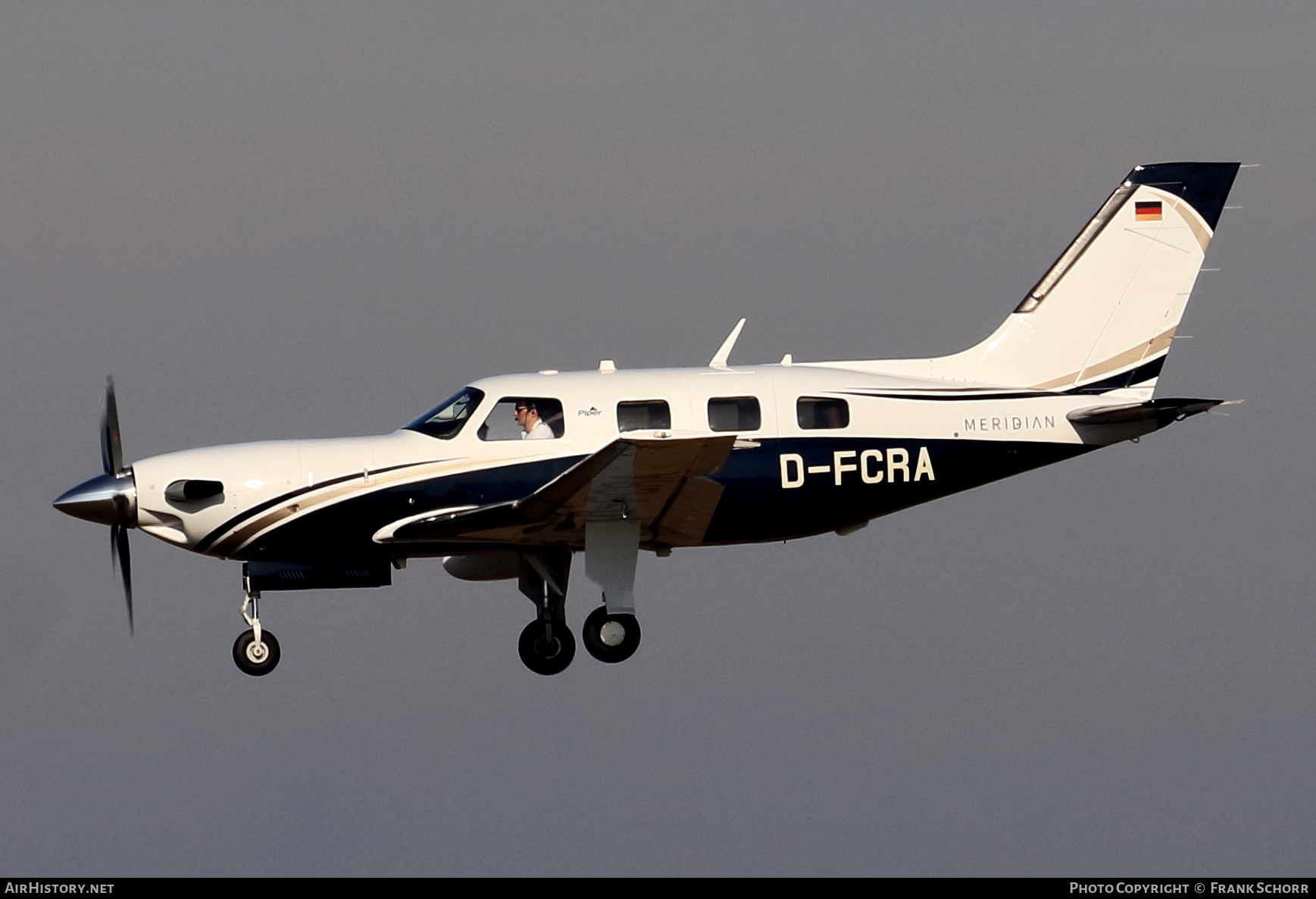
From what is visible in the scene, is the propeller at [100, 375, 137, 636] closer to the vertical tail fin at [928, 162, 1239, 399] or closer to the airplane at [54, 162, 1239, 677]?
the airplane at [54, 162, 1239, 677]

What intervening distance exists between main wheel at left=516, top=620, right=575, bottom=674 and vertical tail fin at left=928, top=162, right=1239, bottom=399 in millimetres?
6533

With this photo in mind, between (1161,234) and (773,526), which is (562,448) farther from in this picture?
(1161,234)

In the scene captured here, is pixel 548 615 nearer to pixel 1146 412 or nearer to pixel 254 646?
pixel 254 646

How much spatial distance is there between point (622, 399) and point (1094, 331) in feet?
22.8

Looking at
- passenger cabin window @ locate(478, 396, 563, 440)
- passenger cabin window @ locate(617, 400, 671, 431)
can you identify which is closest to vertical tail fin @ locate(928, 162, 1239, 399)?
passenger cabin window @ locate(617, 400, 671, 431)

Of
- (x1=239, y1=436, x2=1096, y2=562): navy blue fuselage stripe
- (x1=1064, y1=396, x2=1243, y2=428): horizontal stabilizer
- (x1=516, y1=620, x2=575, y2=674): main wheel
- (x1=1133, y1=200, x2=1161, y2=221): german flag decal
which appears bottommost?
(x1=516, y1=620, x2=575, y2=674): main wheel

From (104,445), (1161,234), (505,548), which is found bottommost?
(505,548)

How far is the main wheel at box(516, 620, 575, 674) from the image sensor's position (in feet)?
86.3

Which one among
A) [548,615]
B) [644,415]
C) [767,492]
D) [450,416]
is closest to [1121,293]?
[767,492]

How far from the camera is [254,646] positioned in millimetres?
25281

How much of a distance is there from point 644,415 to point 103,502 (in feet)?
22.7

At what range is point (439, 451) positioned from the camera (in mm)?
25078

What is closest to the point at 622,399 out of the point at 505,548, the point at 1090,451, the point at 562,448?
the point at 562,448

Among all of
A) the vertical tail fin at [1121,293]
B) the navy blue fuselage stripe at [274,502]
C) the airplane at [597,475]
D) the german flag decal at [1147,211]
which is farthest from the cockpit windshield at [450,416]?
the german flag decal at [1147,211]
